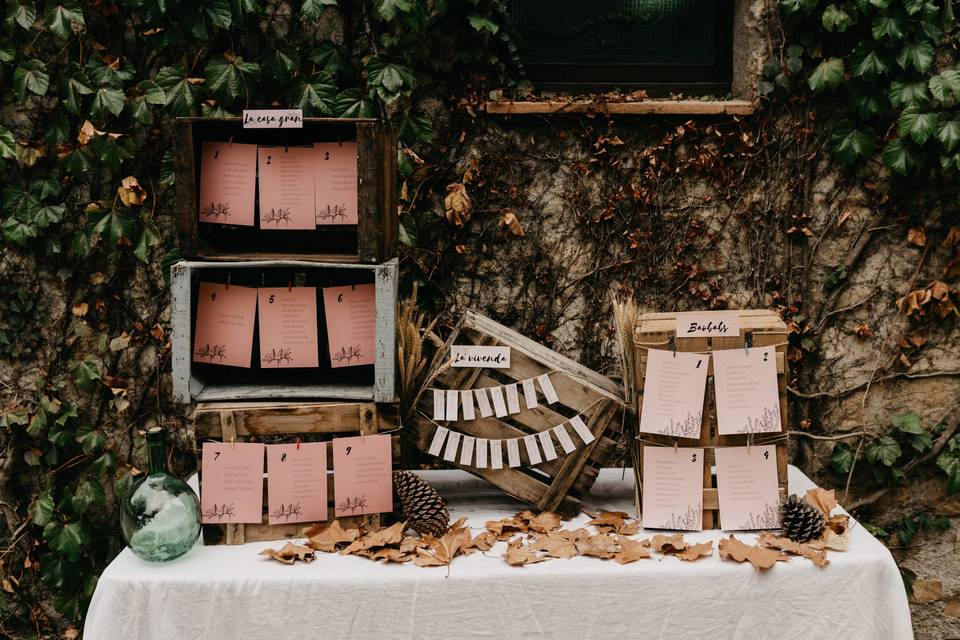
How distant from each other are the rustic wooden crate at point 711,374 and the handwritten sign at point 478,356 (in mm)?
310

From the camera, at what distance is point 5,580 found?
2.57 metres

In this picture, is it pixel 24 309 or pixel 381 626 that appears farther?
pixel 24 309

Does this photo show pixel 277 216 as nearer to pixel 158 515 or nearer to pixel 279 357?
pixel 279 357

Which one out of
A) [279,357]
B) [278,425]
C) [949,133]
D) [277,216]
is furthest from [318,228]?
[949,133]

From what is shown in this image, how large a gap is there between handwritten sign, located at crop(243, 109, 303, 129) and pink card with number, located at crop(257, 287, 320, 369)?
0.39m

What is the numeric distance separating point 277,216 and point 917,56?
1.92 metres

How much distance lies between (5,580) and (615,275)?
226 cm

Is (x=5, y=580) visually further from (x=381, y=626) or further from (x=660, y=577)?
(x=660, y=577)

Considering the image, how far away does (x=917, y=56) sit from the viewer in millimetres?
2318

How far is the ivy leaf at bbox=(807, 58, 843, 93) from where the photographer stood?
2391 millimetres

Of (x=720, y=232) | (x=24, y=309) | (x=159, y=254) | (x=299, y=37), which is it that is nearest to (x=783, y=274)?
(x=720, y=232)

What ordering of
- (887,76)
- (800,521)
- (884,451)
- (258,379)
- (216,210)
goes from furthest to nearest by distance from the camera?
(884,451), (887,76), (258,379), (216,210), (800,521)

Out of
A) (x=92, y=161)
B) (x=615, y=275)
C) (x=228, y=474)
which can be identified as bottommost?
(x=228, y=474)

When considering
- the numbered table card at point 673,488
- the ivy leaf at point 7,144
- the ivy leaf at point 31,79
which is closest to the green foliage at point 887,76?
the numbered table card at point 673,488
